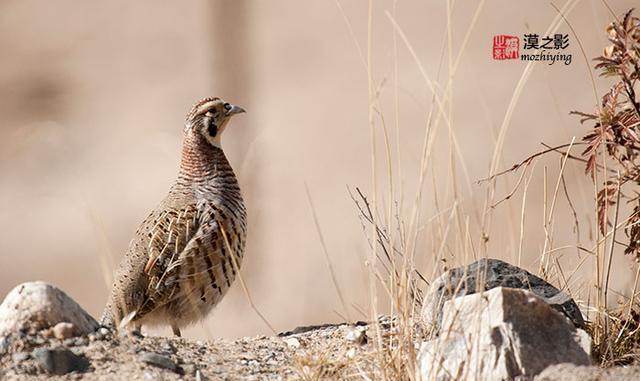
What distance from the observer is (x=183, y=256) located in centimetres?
660

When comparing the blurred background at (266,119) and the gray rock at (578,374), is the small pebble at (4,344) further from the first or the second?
the blurred background at (266,119)

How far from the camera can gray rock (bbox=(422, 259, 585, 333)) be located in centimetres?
500

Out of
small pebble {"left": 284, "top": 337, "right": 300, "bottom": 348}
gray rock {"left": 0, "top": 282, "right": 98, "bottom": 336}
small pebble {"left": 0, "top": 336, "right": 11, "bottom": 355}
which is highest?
gray rock {"left": 0, "top": 282, "right": 98, "bottom": 336}

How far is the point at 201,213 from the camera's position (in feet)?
22.1

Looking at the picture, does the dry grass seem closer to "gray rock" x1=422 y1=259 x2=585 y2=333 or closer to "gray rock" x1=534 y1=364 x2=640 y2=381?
"gray rock" x1=422 y1=259 x2=585 y2=333

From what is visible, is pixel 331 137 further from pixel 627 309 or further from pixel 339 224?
pixel 627 309

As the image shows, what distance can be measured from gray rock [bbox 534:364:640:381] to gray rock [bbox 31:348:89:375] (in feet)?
6.07

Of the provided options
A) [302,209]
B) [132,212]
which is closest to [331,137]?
[302,209]

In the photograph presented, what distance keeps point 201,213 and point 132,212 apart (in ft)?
42.2

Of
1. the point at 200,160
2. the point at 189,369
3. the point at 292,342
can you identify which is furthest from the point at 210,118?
the point at 189,369

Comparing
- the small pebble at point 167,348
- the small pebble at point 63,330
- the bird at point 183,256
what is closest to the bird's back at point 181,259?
the bird at point 183,256

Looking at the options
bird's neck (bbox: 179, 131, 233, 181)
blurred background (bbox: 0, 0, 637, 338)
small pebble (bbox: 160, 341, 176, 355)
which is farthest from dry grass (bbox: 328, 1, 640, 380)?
blurred background (bbox: 0, 0, 637, 338)

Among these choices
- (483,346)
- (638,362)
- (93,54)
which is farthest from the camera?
(93,54)

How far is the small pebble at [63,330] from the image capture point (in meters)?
4.66
